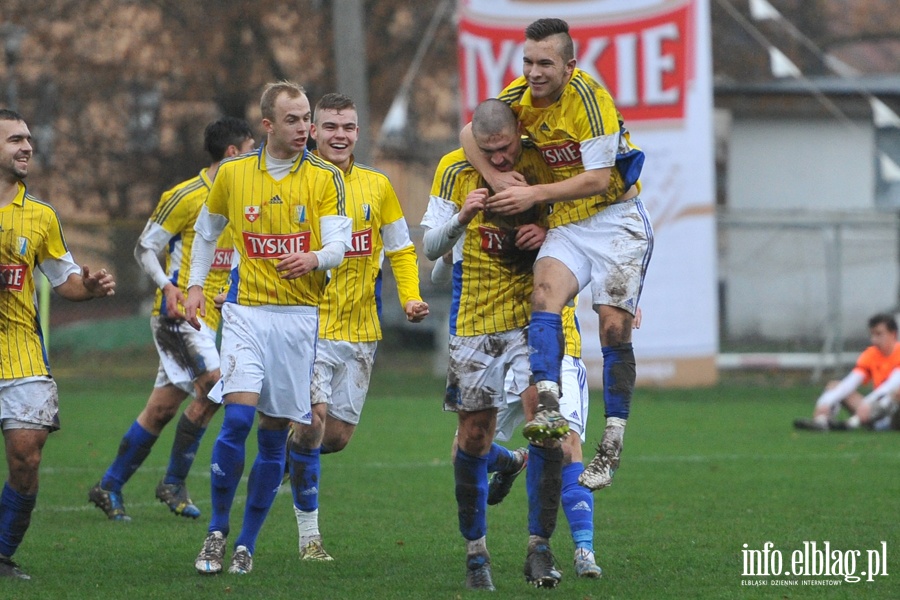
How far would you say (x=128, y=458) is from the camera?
30.2 ft

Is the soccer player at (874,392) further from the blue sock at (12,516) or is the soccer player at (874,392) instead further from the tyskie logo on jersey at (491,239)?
the blue sock at (12,516)

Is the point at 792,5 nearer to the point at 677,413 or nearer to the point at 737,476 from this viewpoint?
the point at 677,413

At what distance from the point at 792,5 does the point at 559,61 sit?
28454 mm

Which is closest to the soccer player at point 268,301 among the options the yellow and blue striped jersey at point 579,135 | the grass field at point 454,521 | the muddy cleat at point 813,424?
the grass field at point 454,521

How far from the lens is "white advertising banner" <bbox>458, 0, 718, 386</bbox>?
19078 millimetres

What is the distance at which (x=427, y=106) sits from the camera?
28391 mm

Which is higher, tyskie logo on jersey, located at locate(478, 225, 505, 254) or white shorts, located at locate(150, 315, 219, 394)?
tyskie logo on jersey, located at locate(478, 225, 505, 254)

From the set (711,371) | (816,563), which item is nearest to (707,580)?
(816,563)

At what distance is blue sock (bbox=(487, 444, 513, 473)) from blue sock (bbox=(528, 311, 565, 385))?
1579mm

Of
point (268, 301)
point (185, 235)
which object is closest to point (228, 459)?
point (268, 301)

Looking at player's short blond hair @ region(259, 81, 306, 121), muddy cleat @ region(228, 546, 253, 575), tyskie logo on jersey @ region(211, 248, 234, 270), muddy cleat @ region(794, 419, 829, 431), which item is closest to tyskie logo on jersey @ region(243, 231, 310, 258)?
player's short blond hair @ region(259, 81, 306, 121)

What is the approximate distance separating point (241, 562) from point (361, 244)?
2.24 m

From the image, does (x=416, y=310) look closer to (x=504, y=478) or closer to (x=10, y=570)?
(x=504, y=478)

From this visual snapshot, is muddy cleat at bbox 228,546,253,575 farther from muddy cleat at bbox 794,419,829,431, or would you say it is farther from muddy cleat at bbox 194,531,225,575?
muddy cleat at bbox 794,419,829,431
